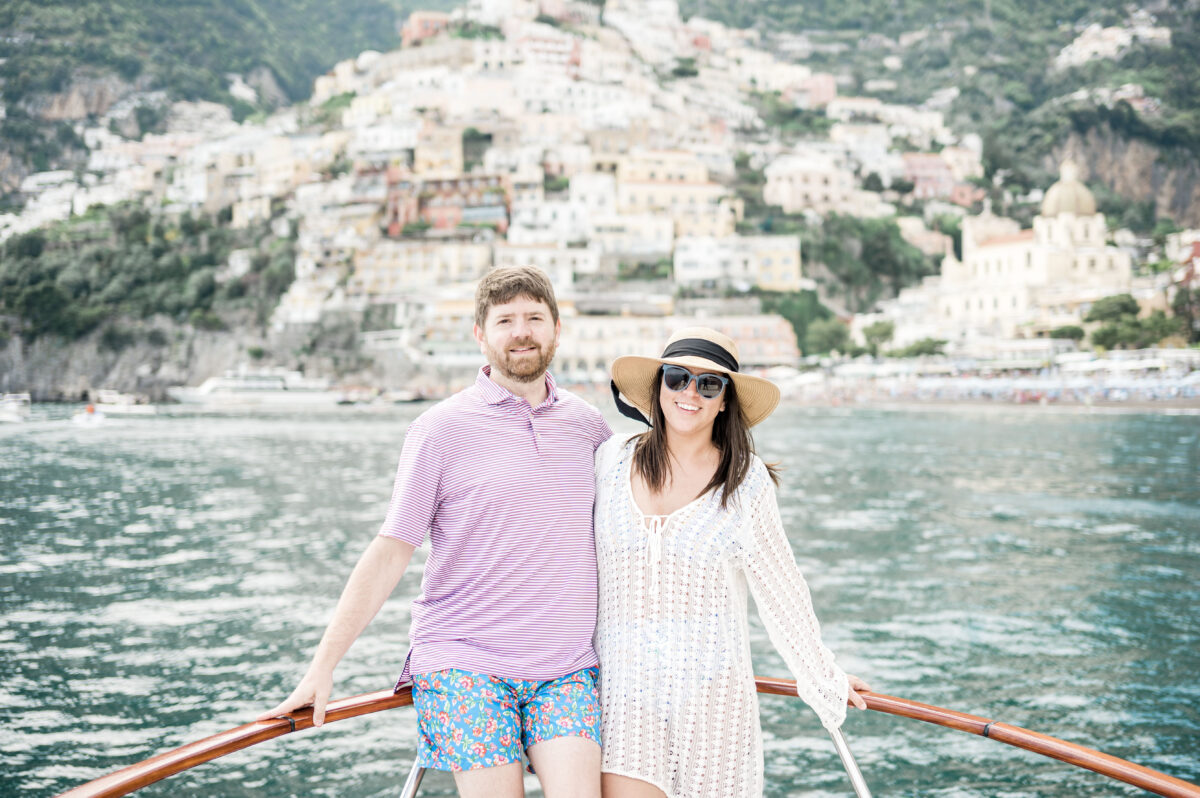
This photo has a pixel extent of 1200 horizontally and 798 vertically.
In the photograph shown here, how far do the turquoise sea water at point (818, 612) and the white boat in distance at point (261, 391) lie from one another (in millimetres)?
35854

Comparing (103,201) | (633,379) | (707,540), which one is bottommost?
(707,540)

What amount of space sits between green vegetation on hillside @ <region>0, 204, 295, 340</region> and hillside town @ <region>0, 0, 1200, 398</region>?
2.39 meters

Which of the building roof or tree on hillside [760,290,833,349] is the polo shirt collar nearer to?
tree on hillside [760,290,833,349]

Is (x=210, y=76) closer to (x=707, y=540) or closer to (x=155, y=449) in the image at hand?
(x=155, y=449)

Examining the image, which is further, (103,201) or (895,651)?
(103,201)

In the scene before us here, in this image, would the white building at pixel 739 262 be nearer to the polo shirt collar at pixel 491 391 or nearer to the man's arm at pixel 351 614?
the polo shirt collar at pixel 491 391

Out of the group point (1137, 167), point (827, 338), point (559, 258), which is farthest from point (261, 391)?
point (1137, 167)

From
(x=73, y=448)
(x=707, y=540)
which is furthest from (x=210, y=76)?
(x=707, y=540)

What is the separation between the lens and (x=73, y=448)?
35875mm

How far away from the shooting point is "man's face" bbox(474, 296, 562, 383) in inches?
103

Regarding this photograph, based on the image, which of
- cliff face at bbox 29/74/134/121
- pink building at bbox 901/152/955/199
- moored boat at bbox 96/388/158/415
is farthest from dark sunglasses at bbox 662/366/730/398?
cliff face at bbox 29/74/134/121

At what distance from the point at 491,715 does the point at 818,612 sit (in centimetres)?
990

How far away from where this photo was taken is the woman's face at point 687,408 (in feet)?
8.52

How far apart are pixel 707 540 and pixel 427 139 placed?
8558cm
